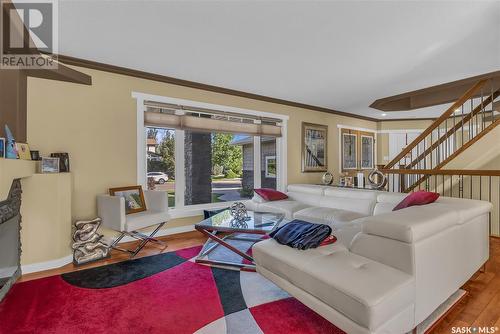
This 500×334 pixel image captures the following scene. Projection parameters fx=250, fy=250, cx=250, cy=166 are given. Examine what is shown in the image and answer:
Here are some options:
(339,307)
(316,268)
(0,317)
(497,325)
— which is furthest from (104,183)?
(497,325)

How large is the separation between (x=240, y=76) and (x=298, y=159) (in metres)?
2.38

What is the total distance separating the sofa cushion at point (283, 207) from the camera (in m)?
3.84

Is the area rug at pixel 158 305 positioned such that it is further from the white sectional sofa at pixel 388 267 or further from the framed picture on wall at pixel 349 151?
the framed picture on wall at pixel 349 151

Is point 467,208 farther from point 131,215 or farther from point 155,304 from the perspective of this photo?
point 131,215

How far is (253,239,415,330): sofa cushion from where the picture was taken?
4.31 ft

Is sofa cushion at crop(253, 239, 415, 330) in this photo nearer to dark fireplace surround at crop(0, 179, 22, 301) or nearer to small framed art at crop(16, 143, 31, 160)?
dark fireplace surround at crop(0, 179, 22, 301)

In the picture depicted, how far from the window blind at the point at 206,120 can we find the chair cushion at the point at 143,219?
131cm

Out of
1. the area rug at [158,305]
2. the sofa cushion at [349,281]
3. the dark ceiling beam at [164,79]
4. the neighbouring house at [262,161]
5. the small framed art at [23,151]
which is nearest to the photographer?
the sofa cushion at [349,281]

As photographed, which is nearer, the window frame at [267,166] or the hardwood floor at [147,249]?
the hardwood floor at [147,249]

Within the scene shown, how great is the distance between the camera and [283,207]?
3986mm

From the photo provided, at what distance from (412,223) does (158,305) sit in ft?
6.42

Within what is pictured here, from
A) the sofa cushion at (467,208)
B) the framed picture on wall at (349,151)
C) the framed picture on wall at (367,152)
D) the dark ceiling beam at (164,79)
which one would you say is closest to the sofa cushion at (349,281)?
the sofa cushion at (467,208)

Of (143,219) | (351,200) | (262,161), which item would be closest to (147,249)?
(143,219)

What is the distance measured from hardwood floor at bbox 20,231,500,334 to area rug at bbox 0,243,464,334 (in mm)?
78
